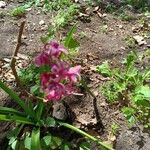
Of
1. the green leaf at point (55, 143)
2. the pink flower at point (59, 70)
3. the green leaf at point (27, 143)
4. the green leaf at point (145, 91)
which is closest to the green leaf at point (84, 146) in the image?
the green leaf at point (55, 143)

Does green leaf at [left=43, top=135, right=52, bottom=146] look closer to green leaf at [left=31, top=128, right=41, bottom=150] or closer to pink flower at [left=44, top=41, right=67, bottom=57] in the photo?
green leaf at [left=31, top=128, right=41, bottom=150]

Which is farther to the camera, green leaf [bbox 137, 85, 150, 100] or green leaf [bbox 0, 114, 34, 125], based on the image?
green leaf [bbox 137, 85, 150, 100]

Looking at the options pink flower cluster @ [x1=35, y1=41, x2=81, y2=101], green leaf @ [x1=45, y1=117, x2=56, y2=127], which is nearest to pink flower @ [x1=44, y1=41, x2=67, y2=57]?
pink flower cluster @ [x1=35, y1=41, x2=81, y2=101]

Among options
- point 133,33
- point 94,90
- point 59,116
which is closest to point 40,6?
point 133,33

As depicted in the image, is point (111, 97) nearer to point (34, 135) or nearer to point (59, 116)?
point (59, 116)

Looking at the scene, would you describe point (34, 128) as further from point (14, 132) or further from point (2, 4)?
point (2, 4)
